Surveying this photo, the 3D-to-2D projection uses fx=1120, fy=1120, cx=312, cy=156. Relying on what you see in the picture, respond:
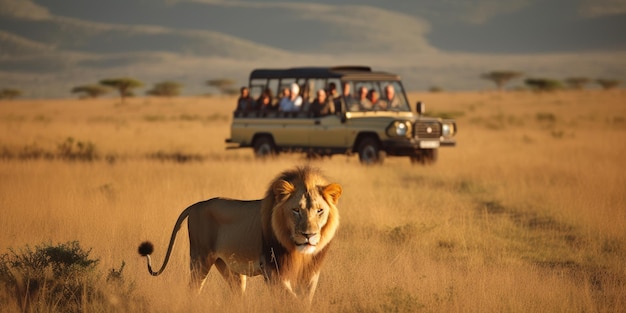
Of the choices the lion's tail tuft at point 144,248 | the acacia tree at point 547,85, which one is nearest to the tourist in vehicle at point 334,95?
the lion's tail tuft at point 144,248

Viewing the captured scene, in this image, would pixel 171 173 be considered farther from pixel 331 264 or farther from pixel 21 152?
pixel 331 264

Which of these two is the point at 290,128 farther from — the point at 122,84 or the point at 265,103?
the point at 122,84

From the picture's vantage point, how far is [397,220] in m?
12.9

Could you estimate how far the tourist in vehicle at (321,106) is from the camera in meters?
21.4

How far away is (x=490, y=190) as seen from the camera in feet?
55.5

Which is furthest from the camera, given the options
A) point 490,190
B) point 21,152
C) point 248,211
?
point 21,152

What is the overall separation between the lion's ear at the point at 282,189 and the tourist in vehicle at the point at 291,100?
49.5 feet

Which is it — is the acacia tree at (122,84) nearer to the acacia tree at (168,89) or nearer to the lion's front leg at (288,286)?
the acacia tree at (168,89)

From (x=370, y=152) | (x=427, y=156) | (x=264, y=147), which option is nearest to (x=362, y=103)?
(x=370, y=152)

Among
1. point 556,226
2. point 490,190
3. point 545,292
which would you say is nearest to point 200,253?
point 545,292

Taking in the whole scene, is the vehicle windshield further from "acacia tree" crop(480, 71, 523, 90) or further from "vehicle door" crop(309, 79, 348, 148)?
"acacia tree" crop(480, 71, 523, 90)

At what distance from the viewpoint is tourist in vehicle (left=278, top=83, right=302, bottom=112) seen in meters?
22.1

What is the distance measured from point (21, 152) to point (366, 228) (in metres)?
13.5

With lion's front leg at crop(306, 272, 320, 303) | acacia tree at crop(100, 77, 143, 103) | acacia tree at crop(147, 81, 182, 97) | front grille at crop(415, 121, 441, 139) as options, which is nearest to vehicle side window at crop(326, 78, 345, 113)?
front grille at crop(415, 121, 441, 139)
